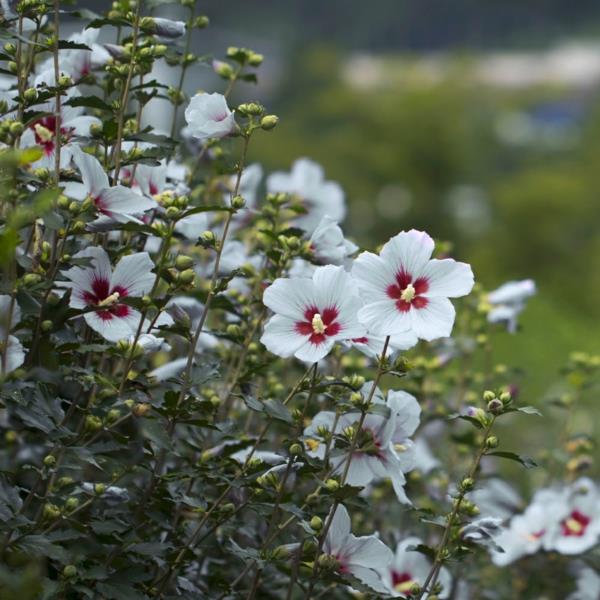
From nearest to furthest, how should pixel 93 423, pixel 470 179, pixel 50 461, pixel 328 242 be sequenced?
pixel 50 461, pixel 93 423, pixel 328 242, pixel 470 179

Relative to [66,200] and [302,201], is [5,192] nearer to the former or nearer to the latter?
[66,200]

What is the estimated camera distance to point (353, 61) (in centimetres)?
4103

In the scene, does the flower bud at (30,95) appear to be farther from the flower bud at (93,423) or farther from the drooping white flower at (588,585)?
the drooping white flower at (588,585)

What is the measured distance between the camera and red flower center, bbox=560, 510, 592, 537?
2189mm

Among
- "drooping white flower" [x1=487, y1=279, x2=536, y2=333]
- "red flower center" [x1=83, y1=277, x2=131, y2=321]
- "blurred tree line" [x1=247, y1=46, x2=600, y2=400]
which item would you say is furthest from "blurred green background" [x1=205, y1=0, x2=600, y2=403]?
"red flower center" [x1=83, y1=277, x2=131, y2=321]

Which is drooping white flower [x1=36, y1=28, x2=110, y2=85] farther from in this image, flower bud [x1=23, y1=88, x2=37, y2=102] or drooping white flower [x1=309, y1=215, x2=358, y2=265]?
drooping white flower [x1=309, y1=215, x2=358, y2=265]

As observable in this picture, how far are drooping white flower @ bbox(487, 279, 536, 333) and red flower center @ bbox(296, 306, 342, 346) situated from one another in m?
0.72

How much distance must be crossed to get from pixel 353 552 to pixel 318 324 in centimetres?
32

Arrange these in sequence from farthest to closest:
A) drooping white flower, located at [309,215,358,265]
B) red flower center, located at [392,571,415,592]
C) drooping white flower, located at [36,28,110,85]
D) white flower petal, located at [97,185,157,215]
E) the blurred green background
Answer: the blurred green background < red flower center, located at [392,571,415,592] < drooping white flower, located at [36,28,110,85] < drooping white flower, located at [309,215,358,265] < white flower petal, located at [97,185,157,215]

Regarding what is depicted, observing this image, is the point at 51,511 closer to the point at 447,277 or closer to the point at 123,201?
the point at 123,201

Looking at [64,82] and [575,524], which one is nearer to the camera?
[64,82]

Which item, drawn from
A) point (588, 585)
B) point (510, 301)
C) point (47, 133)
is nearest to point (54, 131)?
point (47, 133)

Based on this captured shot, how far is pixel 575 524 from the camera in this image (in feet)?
7.20

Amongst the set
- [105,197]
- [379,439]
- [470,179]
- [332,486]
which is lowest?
[332,486]
